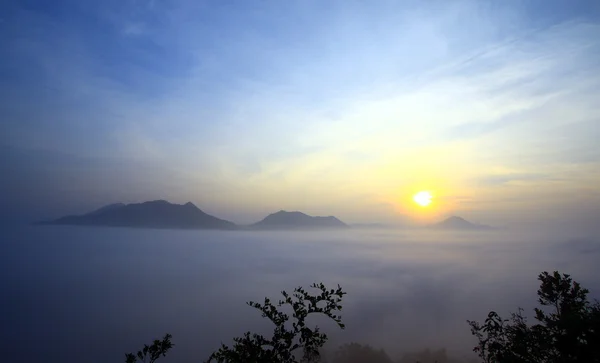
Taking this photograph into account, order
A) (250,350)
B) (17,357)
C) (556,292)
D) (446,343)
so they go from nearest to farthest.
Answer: (250,350), (556,292), (17,357), (446,343)

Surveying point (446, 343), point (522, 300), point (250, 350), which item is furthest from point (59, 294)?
point (522, 300)

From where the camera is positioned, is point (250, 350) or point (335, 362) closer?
point (250, 350)

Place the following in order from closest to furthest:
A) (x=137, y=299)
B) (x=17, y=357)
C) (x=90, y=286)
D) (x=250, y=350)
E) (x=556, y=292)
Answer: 1. (x=250, y=350)
2. (x=556, y=292)
3. (x=17, y=357)
4. (x=137, y=299)
5. (x=90, y=286)

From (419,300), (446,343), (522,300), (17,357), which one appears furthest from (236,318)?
(522,300)

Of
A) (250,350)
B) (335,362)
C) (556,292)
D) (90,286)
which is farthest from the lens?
(90,286)

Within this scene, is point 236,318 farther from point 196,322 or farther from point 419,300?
point 419,300

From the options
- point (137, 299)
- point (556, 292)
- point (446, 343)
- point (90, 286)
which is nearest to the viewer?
point (556, 292)

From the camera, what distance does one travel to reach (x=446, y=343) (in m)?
114

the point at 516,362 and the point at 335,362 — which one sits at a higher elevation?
the point at 516,362

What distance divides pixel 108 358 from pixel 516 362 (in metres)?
128

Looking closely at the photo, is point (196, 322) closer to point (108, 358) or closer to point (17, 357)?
point (108, 358)

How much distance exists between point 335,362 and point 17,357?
4257 inches

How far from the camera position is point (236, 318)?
468ft

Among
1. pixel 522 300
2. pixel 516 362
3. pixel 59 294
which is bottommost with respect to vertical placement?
pixel 59 294
